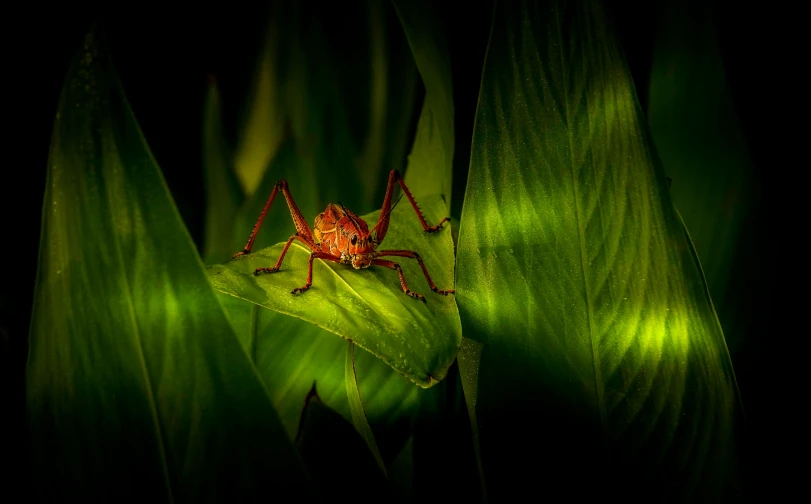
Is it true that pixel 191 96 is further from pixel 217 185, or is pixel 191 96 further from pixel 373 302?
pixel 373 302

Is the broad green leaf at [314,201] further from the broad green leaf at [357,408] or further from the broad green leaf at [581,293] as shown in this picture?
the broad green leaf at [581,293]

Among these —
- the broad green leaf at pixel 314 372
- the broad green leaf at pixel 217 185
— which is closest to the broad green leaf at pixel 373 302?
the broad green leaf at pixel 314 372

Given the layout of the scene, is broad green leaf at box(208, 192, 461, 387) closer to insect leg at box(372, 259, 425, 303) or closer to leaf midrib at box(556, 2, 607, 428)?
insect leg at box(372, 259, 425, 303)

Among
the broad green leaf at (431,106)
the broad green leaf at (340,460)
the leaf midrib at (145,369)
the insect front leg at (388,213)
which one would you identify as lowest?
the broad green leaf at (340,460)

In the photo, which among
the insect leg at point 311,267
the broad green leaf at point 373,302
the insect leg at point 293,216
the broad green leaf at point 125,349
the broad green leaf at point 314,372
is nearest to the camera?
the broad green leaf at point 125,349

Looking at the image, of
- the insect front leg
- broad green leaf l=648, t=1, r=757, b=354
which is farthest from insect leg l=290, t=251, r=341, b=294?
broad green leaf l=648, t=1, r=757, b=354

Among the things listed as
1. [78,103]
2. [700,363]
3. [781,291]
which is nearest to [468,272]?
[700,363]

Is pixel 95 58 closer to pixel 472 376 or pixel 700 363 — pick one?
pixel 472 376
